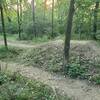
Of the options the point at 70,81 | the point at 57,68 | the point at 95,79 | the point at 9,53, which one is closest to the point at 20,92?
the point at 70,81

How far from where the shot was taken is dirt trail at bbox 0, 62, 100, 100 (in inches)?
365

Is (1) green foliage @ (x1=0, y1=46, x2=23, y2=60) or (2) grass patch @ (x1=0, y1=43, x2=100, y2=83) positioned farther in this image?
(1) green foliage @ (x1=0, y1=46, x2=23, y2=60)

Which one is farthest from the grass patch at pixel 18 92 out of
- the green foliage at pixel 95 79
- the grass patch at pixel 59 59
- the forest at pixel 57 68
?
the grass patch at pixel 59 59

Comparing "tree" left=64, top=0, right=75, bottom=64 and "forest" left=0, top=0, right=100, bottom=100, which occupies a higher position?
"tree" left=64, top=0, right=75, bottom=64

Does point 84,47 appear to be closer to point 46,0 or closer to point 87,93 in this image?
point 87,93

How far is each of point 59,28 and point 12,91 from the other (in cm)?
2167

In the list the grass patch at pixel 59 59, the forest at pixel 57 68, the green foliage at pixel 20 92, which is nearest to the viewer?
the green foliage at pixel 20 92

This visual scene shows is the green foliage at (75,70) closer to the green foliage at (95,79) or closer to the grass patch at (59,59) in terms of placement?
the grass patch at (59,59)

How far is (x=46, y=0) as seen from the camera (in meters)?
34.0

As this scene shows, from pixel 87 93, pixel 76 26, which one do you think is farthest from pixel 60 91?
pixel 76 26

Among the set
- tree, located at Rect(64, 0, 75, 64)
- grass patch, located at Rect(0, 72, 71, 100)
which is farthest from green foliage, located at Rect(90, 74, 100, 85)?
grass patch, located at Rect(0, 72, 71, 100)

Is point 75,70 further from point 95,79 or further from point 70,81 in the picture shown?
point 95,79

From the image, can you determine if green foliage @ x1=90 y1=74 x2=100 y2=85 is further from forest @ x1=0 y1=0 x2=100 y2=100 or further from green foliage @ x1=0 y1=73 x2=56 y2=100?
green foliage @ x1=0 y1=73 x2=56 y2=100

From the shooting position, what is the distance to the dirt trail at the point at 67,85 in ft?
30.4
